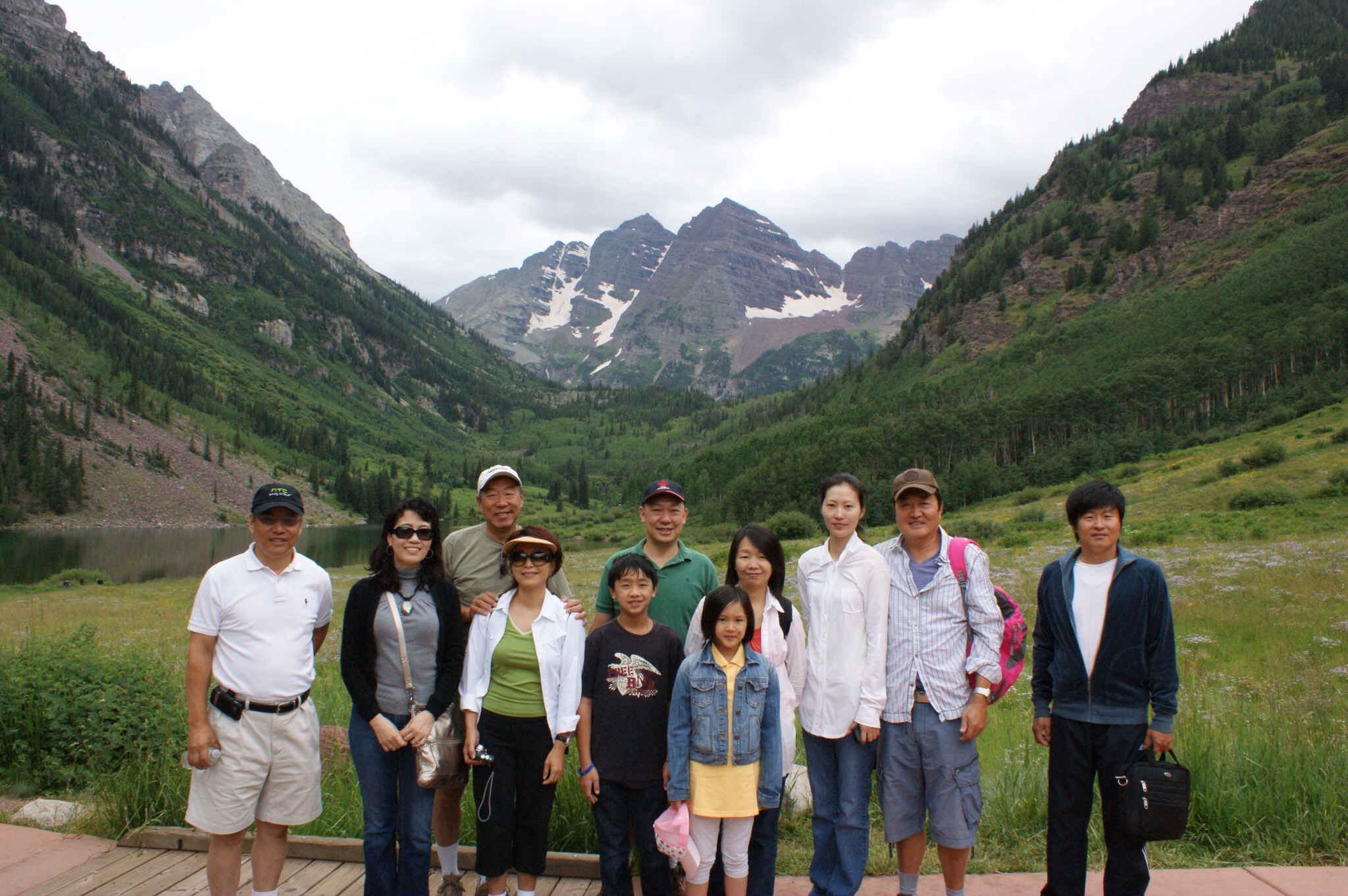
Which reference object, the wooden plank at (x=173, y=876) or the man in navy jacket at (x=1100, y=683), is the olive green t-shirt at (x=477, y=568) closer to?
the wooden plank at (x=173, y=876)

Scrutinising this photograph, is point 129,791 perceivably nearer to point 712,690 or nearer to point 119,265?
point 712,690

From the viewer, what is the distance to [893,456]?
272 ft

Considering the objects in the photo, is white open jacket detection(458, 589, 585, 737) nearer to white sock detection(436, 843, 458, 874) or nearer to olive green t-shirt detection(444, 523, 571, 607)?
olive green t-shirt detection(444, 523, 571, 607)

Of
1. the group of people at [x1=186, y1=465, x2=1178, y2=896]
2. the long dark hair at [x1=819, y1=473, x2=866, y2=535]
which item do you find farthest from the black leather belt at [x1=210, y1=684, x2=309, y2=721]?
the long dark hair at [x1=819, y1=473, x2=866, y2=535]

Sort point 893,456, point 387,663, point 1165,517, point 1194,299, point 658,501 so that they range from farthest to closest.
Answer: point 1194,299
point 893,456
point 1165,517
point 658,501
point 387,663

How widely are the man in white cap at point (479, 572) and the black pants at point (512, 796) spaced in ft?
1.34

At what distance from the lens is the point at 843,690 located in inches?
169

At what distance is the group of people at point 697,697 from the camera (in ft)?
13.5

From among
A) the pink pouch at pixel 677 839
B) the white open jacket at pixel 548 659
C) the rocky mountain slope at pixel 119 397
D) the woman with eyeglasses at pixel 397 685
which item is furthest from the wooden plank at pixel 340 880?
the rocky mountain slope at pixel 119 397

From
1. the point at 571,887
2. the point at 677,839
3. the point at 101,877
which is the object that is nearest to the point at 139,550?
the point at 101,877

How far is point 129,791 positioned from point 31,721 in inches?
82.4

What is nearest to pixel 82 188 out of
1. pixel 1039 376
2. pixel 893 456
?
pixel 893 456

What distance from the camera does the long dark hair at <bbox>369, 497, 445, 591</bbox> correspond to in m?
4.51

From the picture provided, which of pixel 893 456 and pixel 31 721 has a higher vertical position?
pixel 893 456
